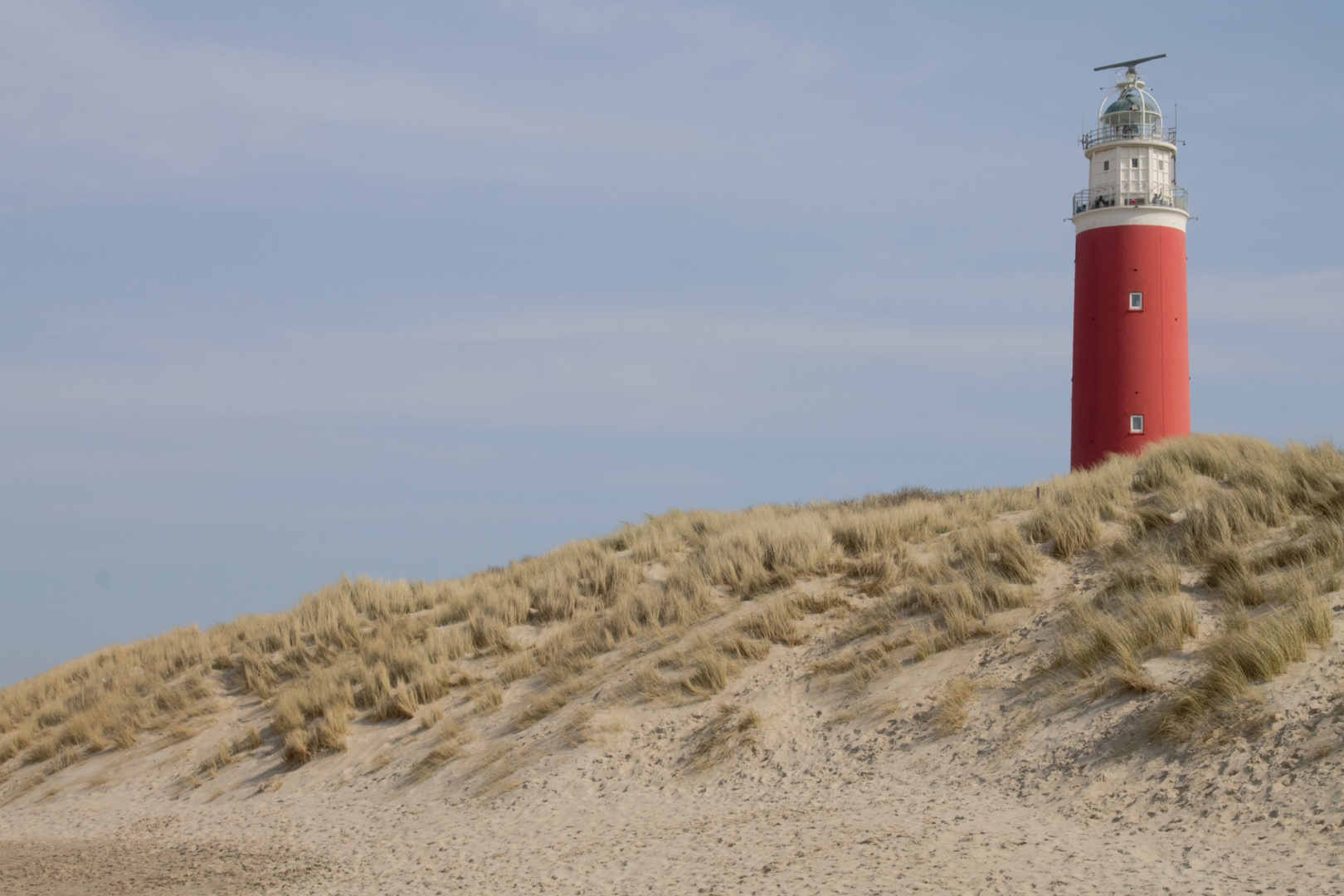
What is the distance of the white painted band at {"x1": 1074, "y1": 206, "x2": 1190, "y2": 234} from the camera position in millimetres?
26172

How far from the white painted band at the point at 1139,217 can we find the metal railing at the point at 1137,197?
0.50ft

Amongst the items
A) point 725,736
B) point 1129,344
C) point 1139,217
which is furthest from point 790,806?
point 1139,217

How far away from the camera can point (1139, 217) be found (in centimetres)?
2616

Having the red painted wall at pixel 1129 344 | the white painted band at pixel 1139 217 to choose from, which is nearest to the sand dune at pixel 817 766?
the red painted wall at pixel 1129 344

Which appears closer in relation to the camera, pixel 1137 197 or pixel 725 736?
pixel 725 736

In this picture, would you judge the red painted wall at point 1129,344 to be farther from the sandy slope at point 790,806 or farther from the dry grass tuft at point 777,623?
the dry grass tuft at point 777,623

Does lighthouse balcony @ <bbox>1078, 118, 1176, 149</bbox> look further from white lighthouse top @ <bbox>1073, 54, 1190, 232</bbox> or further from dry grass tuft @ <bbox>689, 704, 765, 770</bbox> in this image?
dry grass tuft @ <bbox>689, 704, 765, 770</bbox>

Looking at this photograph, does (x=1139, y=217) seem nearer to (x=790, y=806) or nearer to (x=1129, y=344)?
(x=1129, y=344)

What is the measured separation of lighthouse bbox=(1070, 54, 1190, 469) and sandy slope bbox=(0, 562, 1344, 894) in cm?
1399

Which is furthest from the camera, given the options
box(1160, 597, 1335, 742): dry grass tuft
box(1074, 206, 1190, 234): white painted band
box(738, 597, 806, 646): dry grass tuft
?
box(1074, 206, 1190, 234): white painted band

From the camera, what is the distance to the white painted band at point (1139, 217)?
26172 millimetres

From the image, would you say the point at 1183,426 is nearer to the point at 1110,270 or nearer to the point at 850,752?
the point at 1110,270

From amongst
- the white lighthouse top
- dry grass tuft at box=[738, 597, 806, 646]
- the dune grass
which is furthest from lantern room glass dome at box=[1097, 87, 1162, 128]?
dry grass tuft at box=[738, 597, 806, 646]

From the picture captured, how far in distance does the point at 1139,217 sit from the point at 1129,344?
10.3ft
